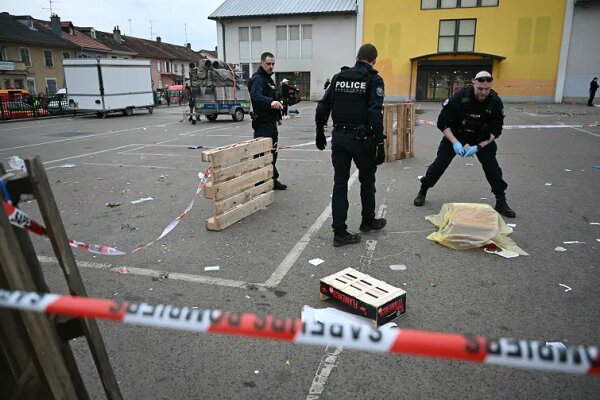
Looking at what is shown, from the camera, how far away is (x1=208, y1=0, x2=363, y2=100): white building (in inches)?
1439

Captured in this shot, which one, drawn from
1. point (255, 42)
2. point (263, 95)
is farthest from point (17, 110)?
point (263, 95)

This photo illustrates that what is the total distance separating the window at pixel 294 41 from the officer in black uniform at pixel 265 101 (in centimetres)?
3279

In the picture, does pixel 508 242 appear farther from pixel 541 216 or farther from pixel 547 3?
pixel 547 3

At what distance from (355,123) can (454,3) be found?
3426 centimetres

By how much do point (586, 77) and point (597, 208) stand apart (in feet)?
109

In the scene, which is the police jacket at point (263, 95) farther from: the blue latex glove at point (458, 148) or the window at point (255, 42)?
the window at point (255, 42)

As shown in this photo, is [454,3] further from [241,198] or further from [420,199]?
[241,198]

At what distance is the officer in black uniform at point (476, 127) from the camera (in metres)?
5.84

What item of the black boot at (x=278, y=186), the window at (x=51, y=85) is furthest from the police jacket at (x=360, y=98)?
the window at (x=51, y=85)

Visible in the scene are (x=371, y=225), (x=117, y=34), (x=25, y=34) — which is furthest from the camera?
(x=117, y=34)

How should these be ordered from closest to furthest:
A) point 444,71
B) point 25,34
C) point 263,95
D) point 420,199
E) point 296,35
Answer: point 420,199 → point 263,95 → point 444,71 → point 296,35 → point 25,34

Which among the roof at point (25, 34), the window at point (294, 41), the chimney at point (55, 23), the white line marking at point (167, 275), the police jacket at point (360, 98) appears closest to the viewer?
the white line marking at point (167, 275)

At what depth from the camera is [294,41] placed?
125 feet

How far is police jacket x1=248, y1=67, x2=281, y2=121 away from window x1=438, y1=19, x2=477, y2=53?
3187 cm
